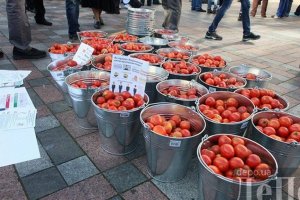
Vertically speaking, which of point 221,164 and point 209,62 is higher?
point 209,62

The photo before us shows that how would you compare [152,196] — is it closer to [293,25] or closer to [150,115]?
[150,115]

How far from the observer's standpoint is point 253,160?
72.4 inches

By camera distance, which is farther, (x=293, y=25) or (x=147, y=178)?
(x=293, y=25)

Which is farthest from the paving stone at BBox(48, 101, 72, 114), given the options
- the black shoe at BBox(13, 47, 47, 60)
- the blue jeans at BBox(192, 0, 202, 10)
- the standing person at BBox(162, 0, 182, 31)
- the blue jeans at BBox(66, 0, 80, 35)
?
the blue jeans at BBox(192, 0, 202, 10)

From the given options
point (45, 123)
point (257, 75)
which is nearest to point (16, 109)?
point (45, 123)

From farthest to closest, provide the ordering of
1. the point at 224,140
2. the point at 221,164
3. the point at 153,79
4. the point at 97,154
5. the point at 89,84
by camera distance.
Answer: the point at 153,79
the point at 89,84
the point at 97,154
the point at 224,140
the point at 221,164

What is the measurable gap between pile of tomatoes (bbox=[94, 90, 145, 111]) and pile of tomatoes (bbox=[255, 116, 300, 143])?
99 cm

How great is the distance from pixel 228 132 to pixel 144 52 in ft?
5.89

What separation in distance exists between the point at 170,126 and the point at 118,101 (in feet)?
1.70

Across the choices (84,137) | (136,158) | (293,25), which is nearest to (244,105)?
(136,158)

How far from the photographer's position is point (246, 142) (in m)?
2.00

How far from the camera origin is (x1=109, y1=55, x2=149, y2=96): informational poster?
2471 millimetres

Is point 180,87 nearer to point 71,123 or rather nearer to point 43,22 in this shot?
point 71,123

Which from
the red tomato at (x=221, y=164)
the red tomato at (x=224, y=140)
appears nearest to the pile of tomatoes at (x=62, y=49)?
the red tomato at (x=224, y=140)
